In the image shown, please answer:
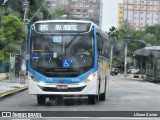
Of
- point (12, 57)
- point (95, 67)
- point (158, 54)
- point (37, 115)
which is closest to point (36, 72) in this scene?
point (95, 67)

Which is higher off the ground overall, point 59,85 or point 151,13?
point 151,13

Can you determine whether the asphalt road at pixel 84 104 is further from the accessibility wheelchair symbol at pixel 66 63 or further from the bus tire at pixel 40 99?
the accessibility wheelchair symbol at pixel 66 63

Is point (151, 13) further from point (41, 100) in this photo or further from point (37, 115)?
point (41, 100)

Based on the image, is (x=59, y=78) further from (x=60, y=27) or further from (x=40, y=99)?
(x=60, y=27)

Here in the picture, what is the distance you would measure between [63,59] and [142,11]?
26.8ft

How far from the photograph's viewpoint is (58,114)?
21.4ft

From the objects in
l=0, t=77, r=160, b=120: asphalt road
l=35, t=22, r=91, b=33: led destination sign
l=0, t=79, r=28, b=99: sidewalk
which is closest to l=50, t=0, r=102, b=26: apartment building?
l=0, t=77, r=160, b=120: asphalt road

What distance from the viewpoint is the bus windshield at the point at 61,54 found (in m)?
14.3

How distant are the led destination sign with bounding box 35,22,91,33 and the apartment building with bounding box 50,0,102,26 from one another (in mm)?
7058

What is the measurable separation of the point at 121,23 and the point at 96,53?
25.4ft

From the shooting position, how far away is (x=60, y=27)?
1478 centimetres

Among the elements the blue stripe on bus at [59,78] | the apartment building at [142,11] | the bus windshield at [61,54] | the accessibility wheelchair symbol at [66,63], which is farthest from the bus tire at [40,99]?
the apartment building at [142,11]

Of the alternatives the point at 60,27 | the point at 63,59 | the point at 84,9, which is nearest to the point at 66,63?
the point at 63,59

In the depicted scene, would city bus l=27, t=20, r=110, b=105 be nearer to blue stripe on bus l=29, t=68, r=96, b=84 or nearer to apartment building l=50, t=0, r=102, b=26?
blue stripe on bus l=29, t=68, r=96, b=84
